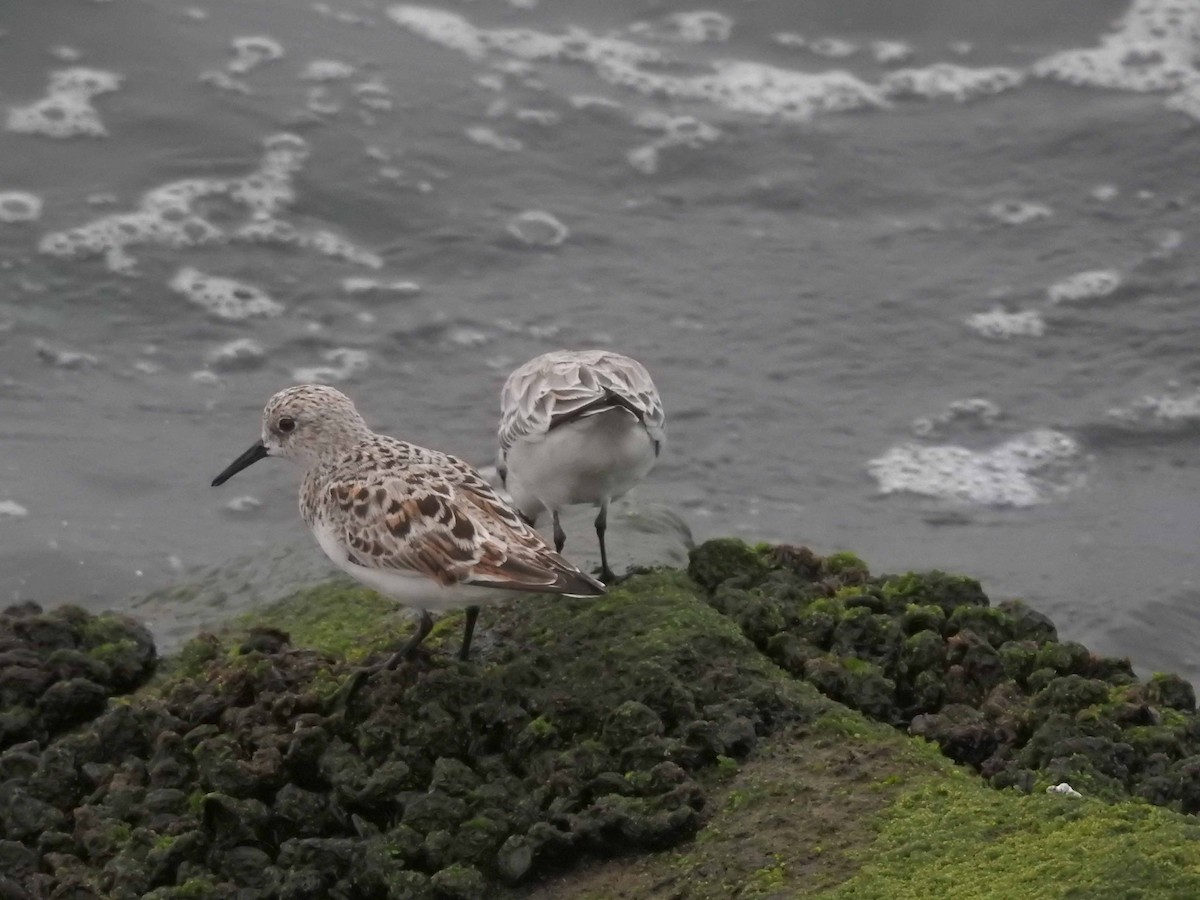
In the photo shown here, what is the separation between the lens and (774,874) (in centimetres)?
455

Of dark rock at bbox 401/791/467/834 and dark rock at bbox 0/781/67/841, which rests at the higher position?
dark rock at bbox 401/791/467/834

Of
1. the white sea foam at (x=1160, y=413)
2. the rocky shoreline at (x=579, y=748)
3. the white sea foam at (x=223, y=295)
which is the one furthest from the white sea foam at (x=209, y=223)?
the rocky shoreline at (x=579, y=748)

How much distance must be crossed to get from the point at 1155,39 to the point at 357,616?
30.7 ft

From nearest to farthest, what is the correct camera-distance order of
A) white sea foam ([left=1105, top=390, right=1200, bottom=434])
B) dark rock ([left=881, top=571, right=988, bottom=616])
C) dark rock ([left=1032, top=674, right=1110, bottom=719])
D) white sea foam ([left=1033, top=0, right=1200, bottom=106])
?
dark rock ([left=1032, top=674, right=1110, bottom=719]) < dark rock ([left=881, top=571, right=988, bottom=616]) < white sea foam ([left=1105, top=390, right=1200, bottom=434]) < white sea foam ([left=1033, top=0, right=1200, bottom=106])

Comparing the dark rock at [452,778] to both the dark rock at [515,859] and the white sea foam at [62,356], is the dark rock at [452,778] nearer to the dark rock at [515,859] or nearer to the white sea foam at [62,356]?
the dark rock at [515,859]

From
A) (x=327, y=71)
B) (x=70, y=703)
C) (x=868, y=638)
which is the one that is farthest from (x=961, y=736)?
(x=327, y=71)

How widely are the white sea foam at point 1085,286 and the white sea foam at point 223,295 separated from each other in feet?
16.0

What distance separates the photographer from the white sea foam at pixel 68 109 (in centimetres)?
1183

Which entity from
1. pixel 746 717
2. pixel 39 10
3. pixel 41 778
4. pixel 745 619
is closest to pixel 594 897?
pixel 746 717

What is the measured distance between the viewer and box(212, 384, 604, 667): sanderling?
5.55m

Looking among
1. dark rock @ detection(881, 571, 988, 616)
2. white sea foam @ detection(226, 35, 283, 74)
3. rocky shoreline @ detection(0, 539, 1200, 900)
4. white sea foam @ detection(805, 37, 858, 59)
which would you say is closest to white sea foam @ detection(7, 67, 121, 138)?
white sea foam @ detection(226, 35, 283, 74)

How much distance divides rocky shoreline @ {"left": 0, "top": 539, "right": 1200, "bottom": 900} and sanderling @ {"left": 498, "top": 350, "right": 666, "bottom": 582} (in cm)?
62

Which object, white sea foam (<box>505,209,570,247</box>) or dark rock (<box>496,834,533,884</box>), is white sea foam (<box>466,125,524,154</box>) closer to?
white sea foam (<box>505,209,570,247</box>)

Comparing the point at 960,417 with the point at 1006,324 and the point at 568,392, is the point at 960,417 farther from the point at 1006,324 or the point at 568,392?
the point at 568,392
